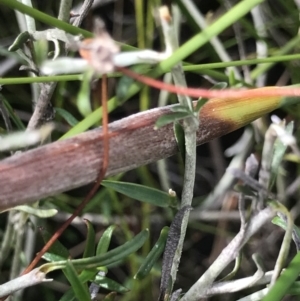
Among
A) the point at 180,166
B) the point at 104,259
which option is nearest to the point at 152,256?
the point at 104,259

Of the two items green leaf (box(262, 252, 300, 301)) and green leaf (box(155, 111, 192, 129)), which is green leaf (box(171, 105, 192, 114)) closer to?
green leaf (box(155, 111, 192, 129))

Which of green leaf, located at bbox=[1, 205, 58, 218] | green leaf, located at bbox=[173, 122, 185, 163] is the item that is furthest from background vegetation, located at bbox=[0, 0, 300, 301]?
green leaf, located at bbox=[173, 122, 185, 163]

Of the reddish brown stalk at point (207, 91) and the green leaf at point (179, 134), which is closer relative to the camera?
the reddish brown stalk at point (207, 91)

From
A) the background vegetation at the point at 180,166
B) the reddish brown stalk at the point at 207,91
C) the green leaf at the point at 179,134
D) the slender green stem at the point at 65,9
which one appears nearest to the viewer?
the reddish brown stalk at the point at 207,91

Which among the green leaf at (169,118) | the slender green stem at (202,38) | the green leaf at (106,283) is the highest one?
the slender green stem at (202,38)

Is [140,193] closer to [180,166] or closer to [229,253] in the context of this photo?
[229,253]

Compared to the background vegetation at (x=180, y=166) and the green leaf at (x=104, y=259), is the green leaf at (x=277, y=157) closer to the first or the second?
the green leaf at (x=104, y=259)

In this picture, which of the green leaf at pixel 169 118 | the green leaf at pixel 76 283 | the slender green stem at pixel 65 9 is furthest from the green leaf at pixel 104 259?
the slender green stem at pixel 65 9
